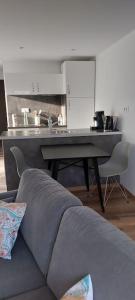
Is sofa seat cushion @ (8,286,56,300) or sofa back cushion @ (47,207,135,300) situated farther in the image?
sofa seat cushion @ (8,286,56,300)

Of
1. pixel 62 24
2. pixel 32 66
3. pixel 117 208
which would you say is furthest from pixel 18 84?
pixel 117 208

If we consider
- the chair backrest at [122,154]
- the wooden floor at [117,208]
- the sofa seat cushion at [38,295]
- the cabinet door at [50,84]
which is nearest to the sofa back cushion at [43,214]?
the sofa seat cushion at [38,295]

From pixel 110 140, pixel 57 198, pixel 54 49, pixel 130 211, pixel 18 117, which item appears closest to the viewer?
pixel 57 198

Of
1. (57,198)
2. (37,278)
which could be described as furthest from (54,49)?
(37,278)

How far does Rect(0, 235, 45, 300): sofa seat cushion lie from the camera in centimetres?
119

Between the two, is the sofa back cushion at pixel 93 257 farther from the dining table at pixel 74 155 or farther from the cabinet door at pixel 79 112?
the cabinet door at pixel 79 112

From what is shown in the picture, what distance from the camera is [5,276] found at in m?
1.25

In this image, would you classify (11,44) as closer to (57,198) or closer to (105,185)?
(105,185)

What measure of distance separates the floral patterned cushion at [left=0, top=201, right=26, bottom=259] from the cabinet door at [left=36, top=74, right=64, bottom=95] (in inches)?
149

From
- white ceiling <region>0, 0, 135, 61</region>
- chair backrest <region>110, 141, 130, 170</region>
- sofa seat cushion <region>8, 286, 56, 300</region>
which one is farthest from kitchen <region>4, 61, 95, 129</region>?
sofa seat cushion <region>8, 286, 56, 300</region>

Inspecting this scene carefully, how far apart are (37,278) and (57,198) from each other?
44cm

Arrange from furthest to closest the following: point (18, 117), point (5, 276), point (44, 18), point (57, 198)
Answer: point (18, 117)
point (44, 18)
point (57, 198)
point (5, 276)

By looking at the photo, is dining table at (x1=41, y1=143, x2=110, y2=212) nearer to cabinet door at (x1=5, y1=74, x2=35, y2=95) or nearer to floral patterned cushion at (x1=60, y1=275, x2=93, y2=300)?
floral patterned cushion at (x1=60, y1=275, x2=93, y2=300)

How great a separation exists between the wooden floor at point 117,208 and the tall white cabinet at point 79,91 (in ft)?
5.69
